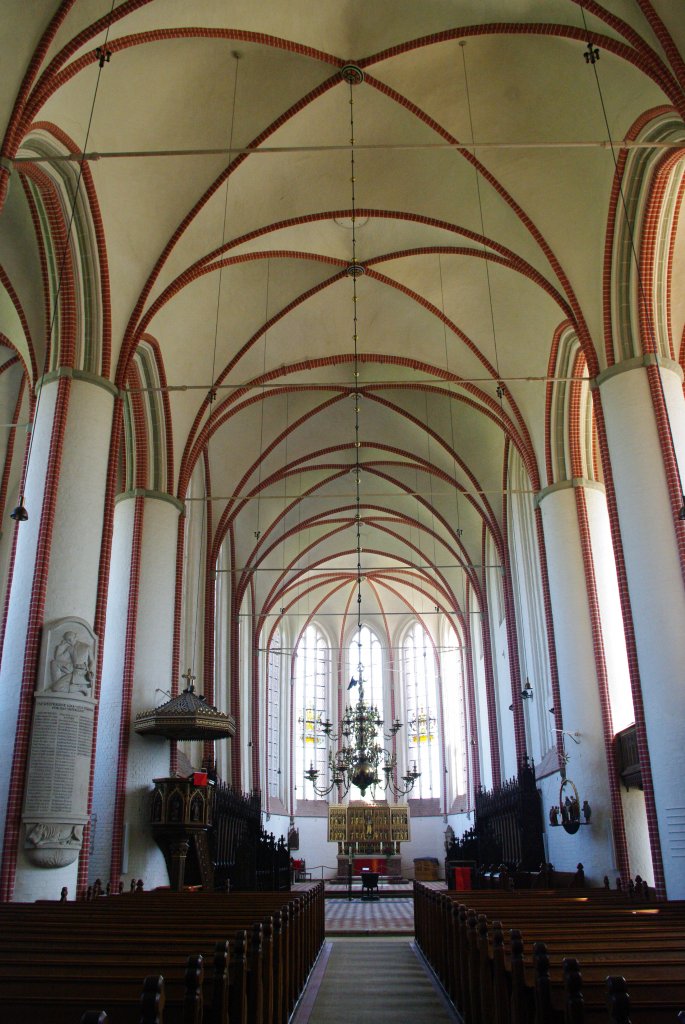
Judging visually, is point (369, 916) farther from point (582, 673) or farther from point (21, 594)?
point (21, 594)

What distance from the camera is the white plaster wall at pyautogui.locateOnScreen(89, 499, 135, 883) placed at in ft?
45.5

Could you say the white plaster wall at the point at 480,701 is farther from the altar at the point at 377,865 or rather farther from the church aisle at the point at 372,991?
the church aisle at the point at 372,991

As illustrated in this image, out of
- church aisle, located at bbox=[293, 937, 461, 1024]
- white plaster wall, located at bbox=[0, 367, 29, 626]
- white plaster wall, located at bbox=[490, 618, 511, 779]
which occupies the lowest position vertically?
church aisle, located at bbox=[293, 937, 461, 1024]

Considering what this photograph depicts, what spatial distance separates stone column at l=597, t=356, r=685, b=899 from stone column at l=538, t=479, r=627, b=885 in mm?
3117

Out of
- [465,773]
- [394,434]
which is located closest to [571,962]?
[394,434]

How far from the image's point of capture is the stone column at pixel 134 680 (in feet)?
46.5

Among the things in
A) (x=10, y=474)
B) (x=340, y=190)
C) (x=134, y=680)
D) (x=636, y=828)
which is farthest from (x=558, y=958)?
(x=10, y=474)

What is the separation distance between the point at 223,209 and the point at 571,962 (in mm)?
13528

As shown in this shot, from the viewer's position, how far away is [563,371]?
16.4 meters

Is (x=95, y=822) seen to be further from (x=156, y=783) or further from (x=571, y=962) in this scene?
(x=571, y=962)

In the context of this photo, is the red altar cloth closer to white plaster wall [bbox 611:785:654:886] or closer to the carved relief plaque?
white plaster wall [bbox 611:785:654:886]

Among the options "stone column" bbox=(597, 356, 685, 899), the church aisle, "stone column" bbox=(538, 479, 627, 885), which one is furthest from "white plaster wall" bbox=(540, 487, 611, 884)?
the church aisle

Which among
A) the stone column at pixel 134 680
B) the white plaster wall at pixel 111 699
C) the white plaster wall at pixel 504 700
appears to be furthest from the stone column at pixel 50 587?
the white plaster wall at pixel 504 700

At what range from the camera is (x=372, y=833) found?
31547 mm
